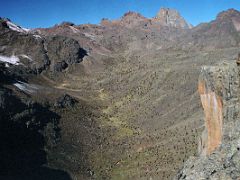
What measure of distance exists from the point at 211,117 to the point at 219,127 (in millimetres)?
1477

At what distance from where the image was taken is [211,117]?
28328mm

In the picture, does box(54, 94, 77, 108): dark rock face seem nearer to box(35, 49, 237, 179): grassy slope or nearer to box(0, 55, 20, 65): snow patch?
box(35, 49, 237, 179): grassy slope

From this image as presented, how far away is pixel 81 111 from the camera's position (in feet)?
351

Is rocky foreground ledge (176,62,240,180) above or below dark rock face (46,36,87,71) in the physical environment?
below

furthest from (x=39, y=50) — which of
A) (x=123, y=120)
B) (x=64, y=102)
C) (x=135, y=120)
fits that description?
(x=135, y=120)

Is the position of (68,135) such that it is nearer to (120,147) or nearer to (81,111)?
(120,147)

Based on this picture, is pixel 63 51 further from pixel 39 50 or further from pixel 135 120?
pixel 135 120

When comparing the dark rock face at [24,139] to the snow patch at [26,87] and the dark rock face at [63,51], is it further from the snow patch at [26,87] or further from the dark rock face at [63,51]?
the dark rock face at [63,51]

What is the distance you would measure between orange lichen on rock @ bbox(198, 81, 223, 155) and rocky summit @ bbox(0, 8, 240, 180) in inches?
2.5

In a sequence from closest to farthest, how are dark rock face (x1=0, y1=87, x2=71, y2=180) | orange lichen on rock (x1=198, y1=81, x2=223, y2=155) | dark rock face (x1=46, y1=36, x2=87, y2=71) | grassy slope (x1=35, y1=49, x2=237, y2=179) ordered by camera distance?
1. orange lichen on rock (x1=198, y1=81, x2=223, y2=155)
2. dark rock face (x1=0, y1=87, x2=71, y2=180)
3. grassy slope (x1=35, y1=49, x2=237, y2=179)
4. dark rock face (x1=46, y1=36, x2=87, y2=71)

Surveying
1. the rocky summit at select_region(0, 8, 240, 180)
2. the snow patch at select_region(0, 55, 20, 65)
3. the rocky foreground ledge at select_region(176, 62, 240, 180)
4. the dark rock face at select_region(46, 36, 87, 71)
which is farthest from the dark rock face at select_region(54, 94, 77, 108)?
the rocky foreground ledge at select_region(176, 62, 240, 180)

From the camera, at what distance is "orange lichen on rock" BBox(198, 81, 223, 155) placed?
2692cm

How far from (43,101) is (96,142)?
21.7m

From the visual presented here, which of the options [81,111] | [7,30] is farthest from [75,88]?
[7,30]
